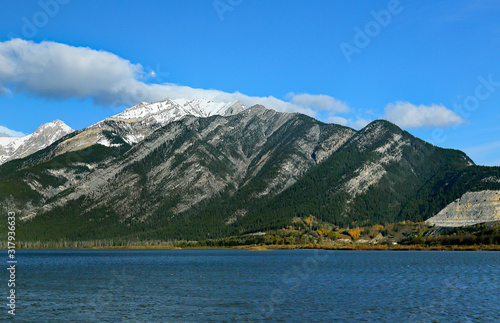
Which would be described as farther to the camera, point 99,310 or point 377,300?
point 377,300

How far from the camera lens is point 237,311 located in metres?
74.2

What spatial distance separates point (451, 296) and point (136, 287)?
63888 millimetres

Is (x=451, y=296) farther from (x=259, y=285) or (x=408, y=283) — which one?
(x=259, y=285)

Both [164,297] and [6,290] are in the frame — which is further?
[6,290]

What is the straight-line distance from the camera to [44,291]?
99.6m

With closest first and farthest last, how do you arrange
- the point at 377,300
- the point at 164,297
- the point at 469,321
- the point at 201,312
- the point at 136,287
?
the point at 469,321 < the point at 201,312 < the point at 377,300 < the point at 164,297 < the point at 136,287

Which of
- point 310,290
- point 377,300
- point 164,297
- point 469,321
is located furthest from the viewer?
point 310,290

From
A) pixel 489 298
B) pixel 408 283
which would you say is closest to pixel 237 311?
pixel 489 298

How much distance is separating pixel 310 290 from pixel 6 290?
61.5 m

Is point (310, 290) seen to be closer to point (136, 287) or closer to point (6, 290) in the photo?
point (136, 287)

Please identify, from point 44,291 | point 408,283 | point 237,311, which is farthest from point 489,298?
point 44,291

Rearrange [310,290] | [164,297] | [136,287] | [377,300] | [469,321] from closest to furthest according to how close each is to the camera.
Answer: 1. [469,321]
2. [377,300]
3. [164,297]
4. [310,290]
5. [136,287]

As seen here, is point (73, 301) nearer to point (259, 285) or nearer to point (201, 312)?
point (201, 312)

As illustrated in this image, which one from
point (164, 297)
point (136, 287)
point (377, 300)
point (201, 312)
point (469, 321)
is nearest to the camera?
point (469, 321)
